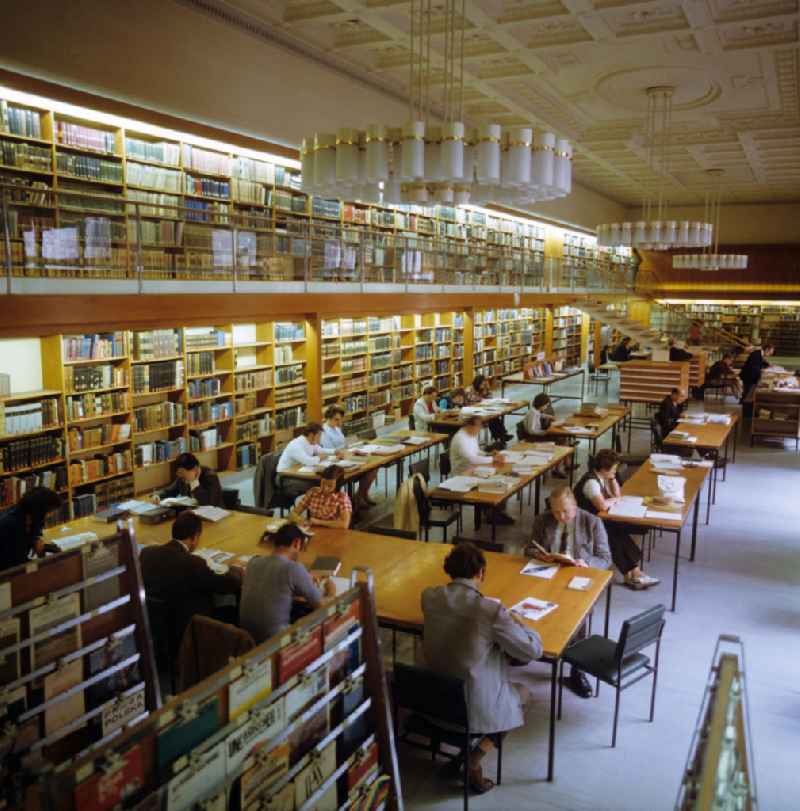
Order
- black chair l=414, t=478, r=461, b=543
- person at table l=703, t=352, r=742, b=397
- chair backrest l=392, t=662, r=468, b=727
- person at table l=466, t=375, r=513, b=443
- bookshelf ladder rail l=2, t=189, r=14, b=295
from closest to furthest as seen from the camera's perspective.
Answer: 1. chair backrest l=392, t=662, r=468, b=727
2. bookshelf ladder rail l=2, t=189, r=14, b=295
3. black chair l=414, t=478, r=461, b=543
4. person at table l=466, t=375, r=513, b=443
5. person at table l=703, t=352, r=742, b=397

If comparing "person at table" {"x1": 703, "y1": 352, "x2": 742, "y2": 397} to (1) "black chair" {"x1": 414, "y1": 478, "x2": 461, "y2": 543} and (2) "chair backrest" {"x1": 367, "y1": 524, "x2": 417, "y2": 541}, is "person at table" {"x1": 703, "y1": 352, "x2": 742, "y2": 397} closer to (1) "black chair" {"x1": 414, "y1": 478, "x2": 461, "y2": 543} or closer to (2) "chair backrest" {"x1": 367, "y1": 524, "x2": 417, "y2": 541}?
(1) "black chair" {"x1": 414, "y1": 478, "x2": 461, "y2": 543}

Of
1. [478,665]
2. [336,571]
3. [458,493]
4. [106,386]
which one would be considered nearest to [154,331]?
[106,386]

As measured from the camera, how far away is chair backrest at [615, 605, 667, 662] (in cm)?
391

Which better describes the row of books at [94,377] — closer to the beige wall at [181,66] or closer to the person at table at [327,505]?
the beige wall at [181,66]

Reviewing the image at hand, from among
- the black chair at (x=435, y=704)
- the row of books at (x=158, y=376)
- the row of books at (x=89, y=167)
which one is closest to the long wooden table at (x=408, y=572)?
the black chair at (x=435, y=704)

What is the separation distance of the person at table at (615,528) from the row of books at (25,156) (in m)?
6.00

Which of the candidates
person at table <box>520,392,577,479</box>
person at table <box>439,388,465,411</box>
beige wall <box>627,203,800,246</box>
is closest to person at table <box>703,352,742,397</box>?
person at table <box>439,388,465,411</box>

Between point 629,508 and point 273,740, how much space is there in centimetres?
463

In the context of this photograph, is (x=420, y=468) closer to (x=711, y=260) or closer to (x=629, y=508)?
(x=629, y=508)

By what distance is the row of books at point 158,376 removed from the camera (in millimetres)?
8430

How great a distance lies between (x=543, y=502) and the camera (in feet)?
29.6

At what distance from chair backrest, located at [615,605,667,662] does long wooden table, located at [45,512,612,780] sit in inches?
10.1

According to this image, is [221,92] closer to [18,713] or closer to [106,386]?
[106,386]

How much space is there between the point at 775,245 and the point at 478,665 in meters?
25.4
